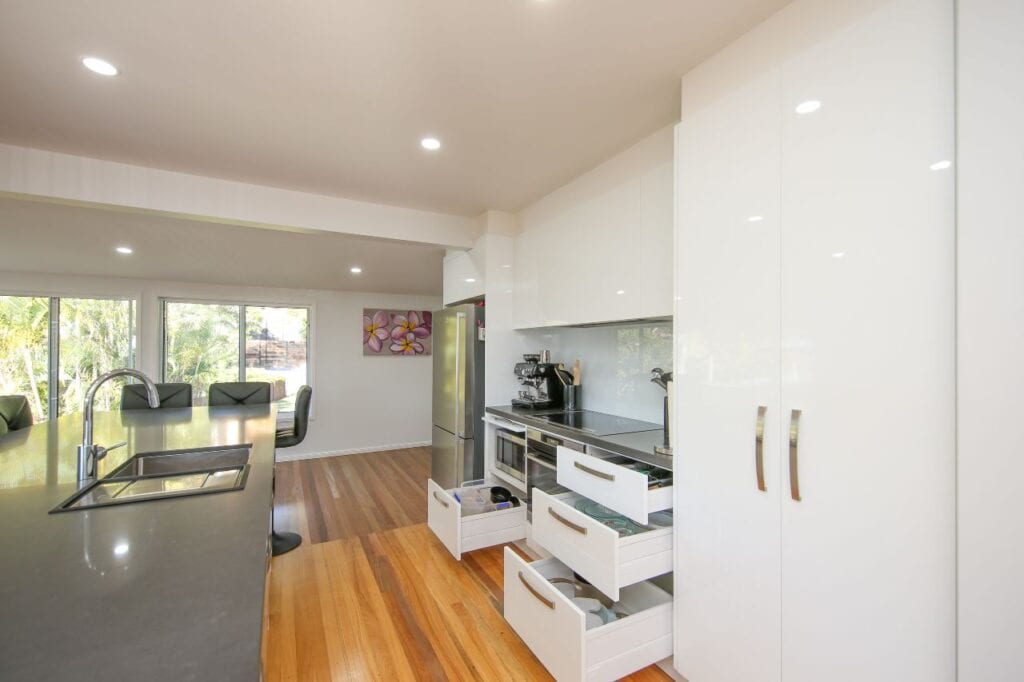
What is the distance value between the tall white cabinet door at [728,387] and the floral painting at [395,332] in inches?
192

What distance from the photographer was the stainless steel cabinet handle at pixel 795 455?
1236 millimetres

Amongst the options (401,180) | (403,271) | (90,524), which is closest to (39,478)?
(90,524)

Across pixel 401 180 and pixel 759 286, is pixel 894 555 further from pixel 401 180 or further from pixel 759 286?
pixel 401 180

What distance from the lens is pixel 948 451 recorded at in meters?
0.98

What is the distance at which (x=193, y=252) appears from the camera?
377cm

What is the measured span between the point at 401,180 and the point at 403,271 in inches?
81.7

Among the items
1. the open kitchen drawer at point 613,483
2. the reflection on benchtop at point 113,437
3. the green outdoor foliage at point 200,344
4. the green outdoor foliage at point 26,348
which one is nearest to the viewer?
the reflection on benchtop at point 113,437

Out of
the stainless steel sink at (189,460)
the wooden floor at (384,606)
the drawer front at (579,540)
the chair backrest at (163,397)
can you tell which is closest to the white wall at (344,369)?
the chair backrest at (163,397)

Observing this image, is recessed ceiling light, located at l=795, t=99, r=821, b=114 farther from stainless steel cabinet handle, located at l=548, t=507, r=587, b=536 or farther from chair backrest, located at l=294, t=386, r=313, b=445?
chair backrest, located at l=294, t=386, r=313, b=445

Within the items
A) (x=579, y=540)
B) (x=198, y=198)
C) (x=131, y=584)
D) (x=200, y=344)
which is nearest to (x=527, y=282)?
(x=579, y=540)

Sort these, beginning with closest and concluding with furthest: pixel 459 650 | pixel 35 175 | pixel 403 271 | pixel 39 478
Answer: pixel 39 478, pixel 459 650, pixel 35 175, pixel 403 271

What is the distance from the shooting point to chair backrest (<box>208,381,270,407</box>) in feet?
12.0

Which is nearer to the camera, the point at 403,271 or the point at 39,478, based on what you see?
the point at 39,478

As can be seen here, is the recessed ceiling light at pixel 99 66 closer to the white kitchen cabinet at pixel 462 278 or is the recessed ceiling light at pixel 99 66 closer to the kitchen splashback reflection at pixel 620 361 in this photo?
the white kitchen cabinet at pixel 462 278
